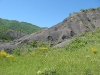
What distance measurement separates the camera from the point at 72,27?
2682 inches

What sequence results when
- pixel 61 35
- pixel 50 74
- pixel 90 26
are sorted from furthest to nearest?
1. pixel 90 26
2. pixel 61 35
3. pixel 50 74

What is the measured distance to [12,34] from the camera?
19325 centimetres

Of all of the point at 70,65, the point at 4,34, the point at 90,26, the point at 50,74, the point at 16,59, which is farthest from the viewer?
the point at 4,34

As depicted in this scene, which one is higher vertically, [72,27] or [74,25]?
[74,25]

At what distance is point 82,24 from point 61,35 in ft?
34.0

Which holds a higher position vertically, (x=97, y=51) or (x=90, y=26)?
(x=90, y=26)

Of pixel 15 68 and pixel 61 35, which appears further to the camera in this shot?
pixel 61 35

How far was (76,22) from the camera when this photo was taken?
70.6 meters

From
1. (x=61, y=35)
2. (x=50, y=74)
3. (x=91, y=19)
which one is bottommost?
(x=50, y=74)

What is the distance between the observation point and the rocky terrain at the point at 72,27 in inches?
2479

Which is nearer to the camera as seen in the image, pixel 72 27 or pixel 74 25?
pixel 72 27

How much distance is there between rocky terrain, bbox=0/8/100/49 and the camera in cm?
6297

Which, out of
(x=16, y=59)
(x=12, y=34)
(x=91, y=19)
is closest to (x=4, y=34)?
(x=12, y=34)

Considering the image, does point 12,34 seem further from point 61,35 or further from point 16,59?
point 16,59
